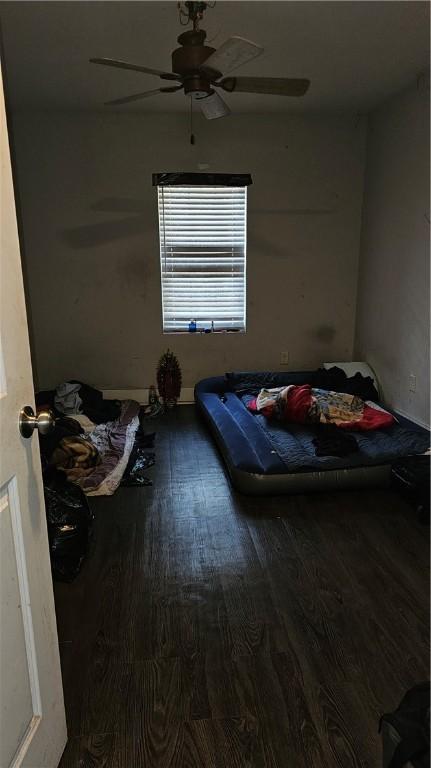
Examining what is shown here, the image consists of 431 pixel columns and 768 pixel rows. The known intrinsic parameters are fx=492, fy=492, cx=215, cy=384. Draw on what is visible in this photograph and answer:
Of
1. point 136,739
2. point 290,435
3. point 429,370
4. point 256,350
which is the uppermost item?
point 429,370

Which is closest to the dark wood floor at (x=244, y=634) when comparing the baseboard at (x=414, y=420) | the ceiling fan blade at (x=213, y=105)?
the baseboard at (x=414, y=420)

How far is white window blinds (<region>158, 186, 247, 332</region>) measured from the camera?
4121 millimetres

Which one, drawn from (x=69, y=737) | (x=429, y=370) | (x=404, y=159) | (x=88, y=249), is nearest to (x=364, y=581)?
(x=69, y=737)

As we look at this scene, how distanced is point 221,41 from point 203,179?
51.1 inches

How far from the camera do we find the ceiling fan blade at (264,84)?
7.16 ft

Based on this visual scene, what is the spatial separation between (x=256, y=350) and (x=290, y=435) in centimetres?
151

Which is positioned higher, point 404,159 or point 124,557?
point 404,159

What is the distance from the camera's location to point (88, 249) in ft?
13.5

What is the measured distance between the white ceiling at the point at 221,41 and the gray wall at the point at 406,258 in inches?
13.8

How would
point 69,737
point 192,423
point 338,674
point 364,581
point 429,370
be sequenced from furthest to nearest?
1. point 192,423
2. point 364,581
3. point 338,674
4. point 69,737
5. point 429,370

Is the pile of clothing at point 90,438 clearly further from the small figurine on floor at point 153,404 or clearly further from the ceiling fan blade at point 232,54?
the ceiling fan blade at point 232,54

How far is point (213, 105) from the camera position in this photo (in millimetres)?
2494

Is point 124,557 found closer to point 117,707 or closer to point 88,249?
point 117,707

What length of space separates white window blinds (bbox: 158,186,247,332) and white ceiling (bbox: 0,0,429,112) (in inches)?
34.3
